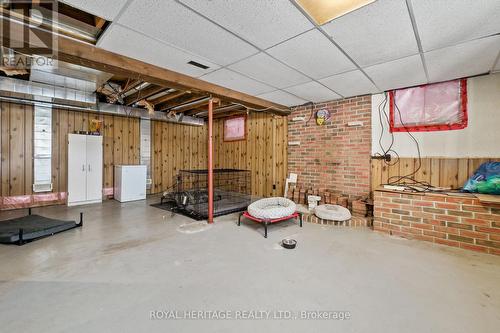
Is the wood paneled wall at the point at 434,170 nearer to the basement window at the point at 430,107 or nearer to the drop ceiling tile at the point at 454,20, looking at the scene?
the basement window at the point at 430,107

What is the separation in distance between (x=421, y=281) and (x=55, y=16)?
412 cm

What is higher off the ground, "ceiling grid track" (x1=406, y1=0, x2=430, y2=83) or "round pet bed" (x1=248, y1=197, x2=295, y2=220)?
"ceiling grid track" (x1=406, y1=0, x2=430, y2=83)

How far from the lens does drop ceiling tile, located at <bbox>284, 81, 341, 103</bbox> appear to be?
12.0ft

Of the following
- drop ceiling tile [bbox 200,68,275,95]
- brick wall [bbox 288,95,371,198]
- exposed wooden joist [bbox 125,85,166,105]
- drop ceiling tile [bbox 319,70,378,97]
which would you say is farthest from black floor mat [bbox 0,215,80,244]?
drop ceiling tile [bbox 319,70,378,97]

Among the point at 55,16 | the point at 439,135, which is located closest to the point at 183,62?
the point at 55,16

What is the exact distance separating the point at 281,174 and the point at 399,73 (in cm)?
318

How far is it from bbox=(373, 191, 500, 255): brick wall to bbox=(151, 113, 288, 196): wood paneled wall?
8.40 feet

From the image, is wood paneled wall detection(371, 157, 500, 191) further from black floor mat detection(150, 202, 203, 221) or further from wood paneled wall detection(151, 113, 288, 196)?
black floor mat detection(150, 202, 203, 221)

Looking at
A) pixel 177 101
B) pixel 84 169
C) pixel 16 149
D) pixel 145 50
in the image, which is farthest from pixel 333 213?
pixel 16 149

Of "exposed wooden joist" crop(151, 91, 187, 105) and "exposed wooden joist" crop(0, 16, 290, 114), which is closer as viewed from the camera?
"exposed wooden joist" crop(0, 16, 290, 114)

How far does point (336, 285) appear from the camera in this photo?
193cm

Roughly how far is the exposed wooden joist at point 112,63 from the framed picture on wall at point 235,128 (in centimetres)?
266

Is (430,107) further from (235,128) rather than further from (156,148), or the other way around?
(156,148)

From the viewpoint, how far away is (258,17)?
189cm
